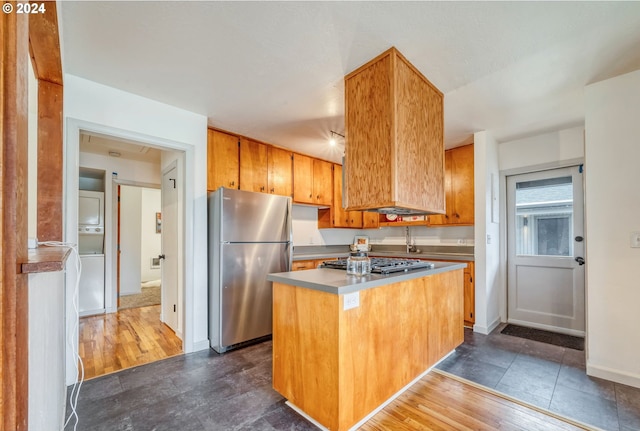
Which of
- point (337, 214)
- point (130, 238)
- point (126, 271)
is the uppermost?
point (337, 214)

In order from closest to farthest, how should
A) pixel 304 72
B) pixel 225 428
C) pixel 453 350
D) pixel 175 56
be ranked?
1. pixel 225 428
2. pixel 175 56
3. pixel 304 72
4. pixel 453 350

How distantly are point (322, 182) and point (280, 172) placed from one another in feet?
2.66

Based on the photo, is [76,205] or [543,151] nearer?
[76,205]

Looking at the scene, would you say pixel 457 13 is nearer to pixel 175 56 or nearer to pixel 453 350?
pixel 175 56

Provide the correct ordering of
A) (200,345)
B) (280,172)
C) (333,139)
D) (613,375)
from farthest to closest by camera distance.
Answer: (280,172) → (333,139) → (200,345) → (613,375)

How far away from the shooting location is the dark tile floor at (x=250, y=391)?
1829 millimetres

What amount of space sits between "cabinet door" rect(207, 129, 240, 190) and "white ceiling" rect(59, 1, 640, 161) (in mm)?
472

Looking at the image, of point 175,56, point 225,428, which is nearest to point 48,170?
point 175,56

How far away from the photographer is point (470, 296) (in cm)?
357

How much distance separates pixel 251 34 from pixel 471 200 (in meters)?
3.19

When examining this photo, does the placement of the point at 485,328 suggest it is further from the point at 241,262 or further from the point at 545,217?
the point at 241,262

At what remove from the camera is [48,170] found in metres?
1.70

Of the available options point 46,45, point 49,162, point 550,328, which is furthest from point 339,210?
point 46,45

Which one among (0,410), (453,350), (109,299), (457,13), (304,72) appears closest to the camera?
(0,410)
